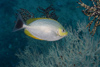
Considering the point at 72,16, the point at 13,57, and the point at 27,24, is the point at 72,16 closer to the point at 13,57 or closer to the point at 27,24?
the point at 13,57

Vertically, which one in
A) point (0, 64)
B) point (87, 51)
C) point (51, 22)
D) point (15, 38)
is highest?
point (51, 22)

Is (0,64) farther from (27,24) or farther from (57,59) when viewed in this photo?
(27,24)

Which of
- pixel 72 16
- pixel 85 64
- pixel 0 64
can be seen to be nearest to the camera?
pixel 85 64

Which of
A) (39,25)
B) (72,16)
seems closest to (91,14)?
(39,25)

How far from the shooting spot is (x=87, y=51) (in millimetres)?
3006

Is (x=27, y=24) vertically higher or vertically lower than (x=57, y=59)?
higher

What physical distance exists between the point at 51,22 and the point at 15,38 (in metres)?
7.33

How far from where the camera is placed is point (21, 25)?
173 cm

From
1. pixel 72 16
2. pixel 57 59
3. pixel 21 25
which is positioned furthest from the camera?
pixel 72 16

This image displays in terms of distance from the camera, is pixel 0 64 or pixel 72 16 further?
pixel 72 16

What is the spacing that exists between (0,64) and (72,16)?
721 cm

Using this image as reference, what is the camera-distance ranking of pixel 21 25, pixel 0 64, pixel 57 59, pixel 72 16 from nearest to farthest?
pixel 21 25 → pixel 57 59 → pixel 0 64 → pixel 72 16

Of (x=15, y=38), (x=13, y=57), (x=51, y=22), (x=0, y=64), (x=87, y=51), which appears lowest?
(x=0, y=64)

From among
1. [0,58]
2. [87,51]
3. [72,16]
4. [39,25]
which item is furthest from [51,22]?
[0,58]
